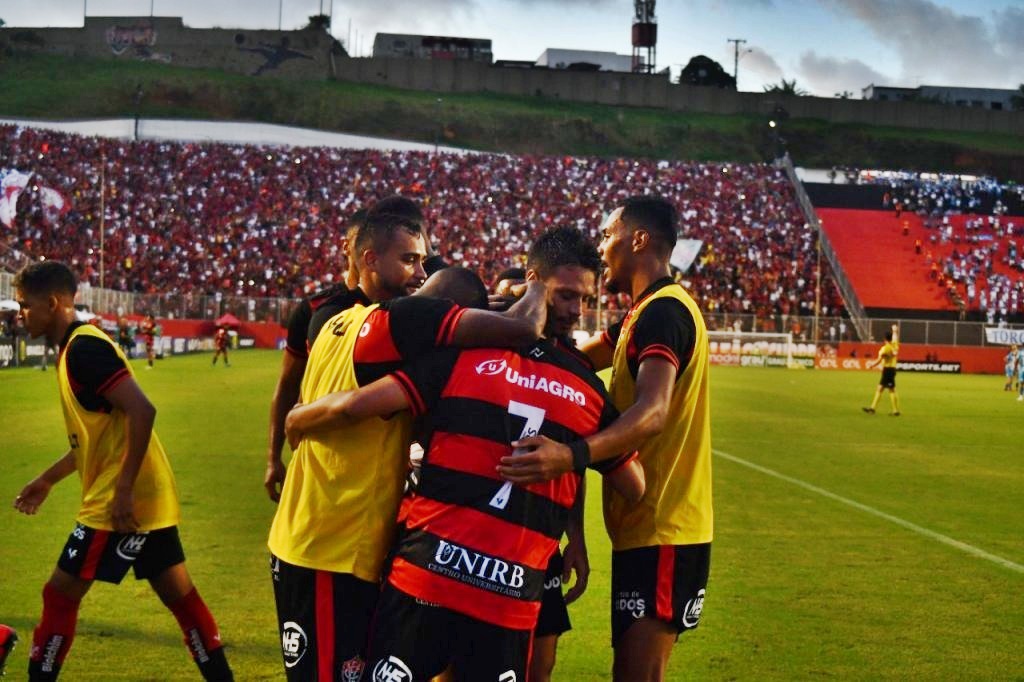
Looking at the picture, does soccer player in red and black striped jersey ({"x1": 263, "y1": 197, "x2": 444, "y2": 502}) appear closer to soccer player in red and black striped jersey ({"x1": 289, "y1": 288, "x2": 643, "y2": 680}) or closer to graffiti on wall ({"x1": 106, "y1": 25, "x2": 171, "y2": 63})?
soccer player in red and black striped jersey ({"x1": 289, "y1": 288, "x2": 643, "y2": 680})

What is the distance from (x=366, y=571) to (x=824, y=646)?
4.52 m

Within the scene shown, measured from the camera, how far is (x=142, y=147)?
67.1 meters

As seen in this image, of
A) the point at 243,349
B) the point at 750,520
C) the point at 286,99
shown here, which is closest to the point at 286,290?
the point at 243,349

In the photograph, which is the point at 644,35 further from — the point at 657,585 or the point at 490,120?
the point at 657,585

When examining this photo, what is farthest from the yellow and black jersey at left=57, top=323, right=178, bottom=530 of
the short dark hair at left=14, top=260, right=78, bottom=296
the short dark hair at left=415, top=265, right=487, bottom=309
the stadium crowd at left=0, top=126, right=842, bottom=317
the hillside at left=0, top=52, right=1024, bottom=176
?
the hillside at left=0, top=52, right=1024, bottom=176

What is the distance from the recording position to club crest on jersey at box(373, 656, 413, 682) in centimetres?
385

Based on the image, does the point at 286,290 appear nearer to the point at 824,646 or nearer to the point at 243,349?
the point at 243,349

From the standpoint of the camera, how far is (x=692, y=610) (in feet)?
15.9

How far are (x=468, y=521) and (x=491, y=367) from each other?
0.48 m

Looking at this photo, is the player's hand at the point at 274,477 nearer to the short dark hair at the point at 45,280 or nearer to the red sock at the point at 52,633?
the red sock at the point at 52,633

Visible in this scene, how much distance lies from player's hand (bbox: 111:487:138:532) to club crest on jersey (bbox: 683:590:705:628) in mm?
2579

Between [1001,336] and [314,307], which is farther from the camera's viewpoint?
[1001,336]

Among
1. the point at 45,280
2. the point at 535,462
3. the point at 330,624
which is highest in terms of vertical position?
the point at 45,280

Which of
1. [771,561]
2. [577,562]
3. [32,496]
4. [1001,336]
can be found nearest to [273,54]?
[1001,336]
